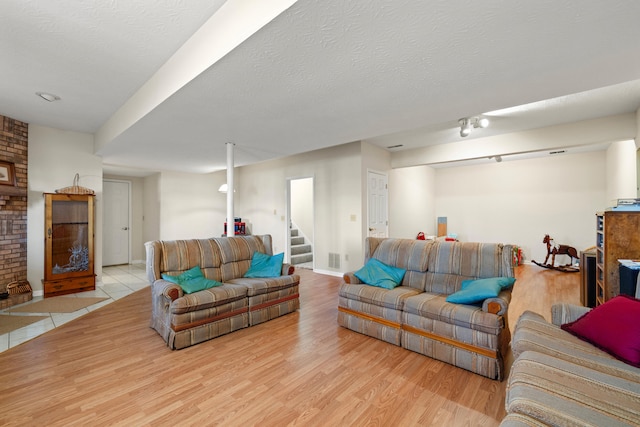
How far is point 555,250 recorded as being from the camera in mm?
6027

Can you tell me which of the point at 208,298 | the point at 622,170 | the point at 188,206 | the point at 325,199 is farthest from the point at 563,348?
the point at 188,206

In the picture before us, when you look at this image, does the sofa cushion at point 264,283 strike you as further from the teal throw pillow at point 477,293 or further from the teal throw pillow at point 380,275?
the teal throw pillow at point 477,293

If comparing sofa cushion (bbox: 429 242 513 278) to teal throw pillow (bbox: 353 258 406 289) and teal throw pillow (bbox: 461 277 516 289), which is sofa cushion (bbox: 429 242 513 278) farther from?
teal throw pillow (bbox: 353 258 406 289)

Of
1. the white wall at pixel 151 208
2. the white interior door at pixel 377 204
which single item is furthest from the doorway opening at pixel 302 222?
the white wall at pixel 151 208

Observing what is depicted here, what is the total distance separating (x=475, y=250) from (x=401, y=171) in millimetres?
4117

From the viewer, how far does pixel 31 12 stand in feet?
6.16

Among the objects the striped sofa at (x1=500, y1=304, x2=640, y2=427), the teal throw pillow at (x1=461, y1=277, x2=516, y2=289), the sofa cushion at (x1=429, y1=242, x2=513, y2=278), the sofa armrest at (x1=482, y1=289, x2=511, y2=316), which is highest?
the sofa cushion at (x1=429, y1=242, x2=513, y2=278)

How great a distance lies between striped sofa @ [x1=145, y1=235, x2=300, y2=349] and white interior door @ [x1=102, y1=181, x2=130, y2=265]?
480 cm

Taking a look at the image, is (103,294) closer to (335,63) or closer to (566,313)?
(335,63)

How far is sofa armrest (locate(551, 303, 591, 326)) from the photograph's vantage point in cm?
196

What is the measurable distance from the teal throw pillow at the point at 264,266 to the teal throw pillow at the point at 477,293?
203cm

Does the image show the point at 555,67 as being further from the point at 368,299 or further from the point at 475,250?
the point at 368,299

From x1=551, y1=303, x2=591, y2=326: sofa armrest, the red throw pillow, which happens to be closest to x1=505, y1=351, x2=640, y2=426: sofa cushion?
the red throw pillow

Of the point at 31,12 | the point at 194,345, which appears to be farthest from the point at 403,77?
the point at 194,345
